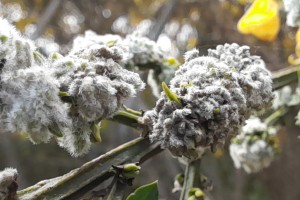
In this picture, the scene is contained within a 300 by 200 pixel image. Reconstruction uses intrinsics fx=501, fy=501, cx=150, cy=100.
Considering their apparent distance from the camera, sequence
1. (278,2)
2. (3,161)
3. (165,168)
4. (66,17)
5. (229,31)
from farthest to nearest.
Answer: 1. (3,161)
2. (165,168)
3. (66,17)
4. (229,31)
5. (278,2)

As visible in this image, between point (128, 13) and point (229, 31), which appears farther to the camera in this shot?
point (128, 13)

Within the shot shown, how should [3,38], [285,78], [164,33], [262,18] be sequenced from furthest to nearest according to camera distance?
[164,33] < [262,18] < [285,78] < [3,38]

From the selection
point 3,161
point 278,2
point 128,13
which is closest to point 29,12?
point 128,13

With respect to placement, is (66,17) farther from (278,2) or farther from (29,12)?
(278,2)

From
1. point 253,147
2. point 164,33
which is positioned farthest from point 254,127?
point 164,33

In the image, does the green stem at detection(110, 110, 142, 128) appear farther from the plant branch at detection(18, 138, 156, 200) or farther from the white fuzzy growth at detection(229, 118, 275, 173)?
the white fuzzy growth at detection(229, 118, 275, 173)

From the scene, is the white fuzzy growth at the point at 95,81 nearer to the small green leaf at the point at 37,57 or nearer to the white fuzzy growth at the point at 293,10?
the small green leaf at the point at 37,57

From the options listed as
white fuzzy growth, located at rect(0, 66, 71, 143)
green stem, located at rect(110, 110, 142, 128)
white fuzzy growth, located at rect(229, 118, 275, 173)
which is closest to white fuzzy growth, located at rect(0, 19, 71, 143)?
white fuzzy growth, located at rect(0, 66, 71, 143)

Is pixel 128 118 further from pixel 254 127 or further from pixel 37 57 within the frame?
pixel 254 127
